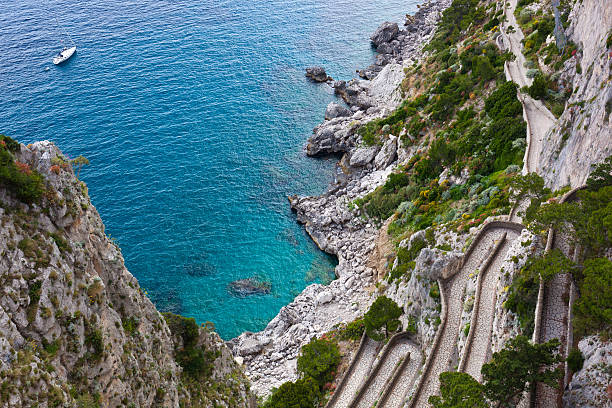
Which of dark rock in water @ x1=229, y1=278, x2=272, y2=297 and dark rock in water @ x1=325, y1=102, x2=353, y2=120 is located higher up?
A: dark rock in water @ x1=325, y1=102, x2=353, y2=120

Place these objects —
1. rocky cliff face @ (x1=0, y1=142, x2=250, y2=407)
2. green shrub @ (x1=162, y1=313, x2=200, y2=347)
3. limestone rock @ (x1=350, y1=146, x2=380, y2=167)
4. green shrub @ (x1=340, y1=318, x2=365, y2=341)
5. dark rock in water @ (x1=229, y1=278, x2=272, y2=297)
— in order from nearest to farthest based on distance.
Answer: rocky cliff face @ (x1=0, y1=142, x2=250, y2=407) < green shrub @ (x1=162, y1=313, x2=200, y2=347) < green shrub @ (x1=340, y1=318, x2=365, y2=341) < dark rock in water @ (x1=229, y1=278, x2=272, y2=297) < limestone rock @ (x1=350, y1=146, x2=380, y2=167)

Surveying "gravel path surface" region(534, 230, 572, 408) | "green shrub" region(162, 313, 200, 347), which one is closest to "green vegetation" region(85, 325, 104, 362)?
"green shrub" region(162, 313, 200, 347)

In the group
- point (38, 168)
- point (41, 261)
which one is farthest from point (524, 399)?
point (38, 168)

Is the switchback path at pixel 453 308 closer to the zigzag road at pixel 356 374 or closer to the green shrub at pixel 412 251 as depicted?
the green shrub at pixel 412 251

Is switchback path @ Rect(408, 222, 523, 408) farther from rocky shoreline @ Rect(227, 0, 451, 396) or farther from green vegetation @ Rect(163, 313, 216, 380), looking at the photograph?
green vegetation @ Rect(163, 313, 216, 380)

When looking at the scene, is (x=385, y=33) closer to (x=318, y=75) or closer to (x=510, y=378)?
(x=318, y=75)
